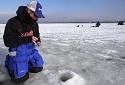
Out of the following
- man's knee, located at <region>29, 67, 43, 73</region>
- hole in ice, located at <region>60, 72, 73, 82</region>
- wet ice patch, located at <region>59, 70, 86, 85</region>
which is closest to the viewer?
wet ice patch, located at <region>59, 70, 86, 85</region>

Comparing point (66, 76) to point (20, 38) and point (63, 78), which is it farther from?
point (20, 38)

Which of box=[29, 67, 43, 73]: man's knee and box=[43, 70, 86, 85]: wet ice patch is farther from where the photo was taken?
box=[29, 67, 43, 73]: man's knee

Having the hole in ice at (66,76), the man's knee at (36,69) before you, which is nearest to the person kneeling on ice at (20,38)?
the man's knee at (36,69)

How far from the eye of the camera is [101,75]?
3.16m

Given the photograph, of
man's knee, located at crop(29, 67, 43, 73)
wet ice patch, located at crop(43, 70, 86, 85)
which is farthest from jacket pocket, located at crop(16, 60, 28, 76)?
wet ice patch, located at crop(43, 70, 86, 85)

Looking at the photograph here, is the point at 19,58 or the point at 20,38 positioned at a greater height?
the point at 20,38

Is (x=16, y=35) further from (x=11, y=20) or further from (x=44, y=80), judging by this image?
(x=44, y=80)

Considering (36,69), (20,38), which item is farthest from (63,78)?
(20,38)

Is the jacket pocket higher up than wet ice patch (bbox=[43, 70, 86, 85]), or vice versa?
the jacket pocket

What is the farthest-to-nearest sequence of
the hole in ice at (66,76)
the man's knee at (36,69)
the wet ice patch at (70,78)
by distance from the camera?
1. the man's knee at (36,69)
2. the hole in ice at (66,76)
3. the wet ice patch at (70,78)

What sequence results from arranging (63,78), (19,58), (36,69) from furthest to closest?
1. (36,69)
2. (63,78)
3. (19,58)

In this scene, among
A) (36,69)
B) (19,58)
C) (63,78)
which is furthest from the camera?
(36,69)

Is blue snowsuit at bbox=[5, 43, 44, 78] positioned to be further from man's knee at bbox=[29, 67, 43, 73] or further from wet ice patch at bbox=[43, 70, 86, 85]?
wet ice patch at bbox=[43, 70, 86, 85]

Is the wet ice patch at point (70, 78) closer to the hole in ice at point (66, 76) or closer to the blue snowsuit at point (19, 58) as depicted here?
the hole in ice at point (66, 76)
